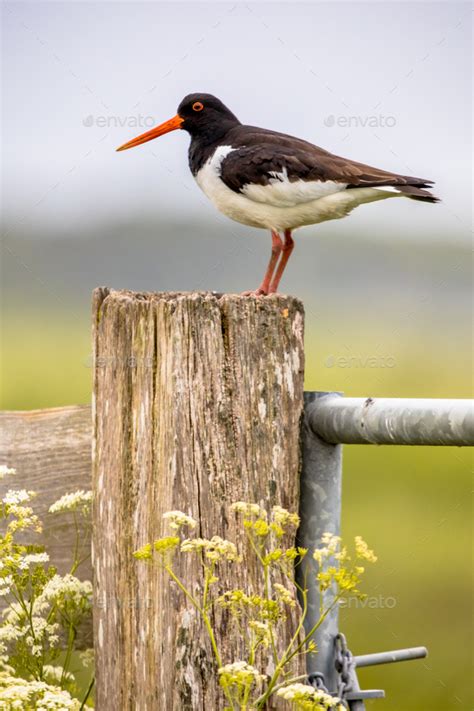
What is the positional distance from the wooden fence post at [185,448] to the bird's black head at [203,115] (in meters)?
2.84

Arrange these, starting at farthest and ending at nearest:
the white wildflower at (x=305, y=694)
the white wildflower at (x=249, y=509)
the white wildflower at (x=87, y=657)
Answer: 1. the white wildflower at (x=87, y=657)
2. the white wildflower at (x=249, y=509)
3. the white wildflower at (x=305, y=694)

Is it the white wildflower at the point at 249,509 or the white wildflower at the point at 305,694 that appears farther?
the white wildflower at the point at 249,509

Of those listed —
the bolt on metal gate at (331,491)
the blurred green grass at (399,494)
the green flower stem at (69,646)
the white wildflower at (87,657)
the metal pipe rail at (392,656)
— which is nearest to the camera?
the bolt on metal gate at (331,491)

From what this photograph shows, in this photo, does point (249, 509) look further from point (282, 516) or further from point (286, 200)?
point (286, 200)

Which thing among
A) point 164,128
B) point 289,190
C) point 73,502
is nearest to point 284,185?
point 289,190

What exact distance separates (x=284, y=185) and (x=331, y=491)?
222 centimetres

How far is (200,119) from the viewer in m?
5.64

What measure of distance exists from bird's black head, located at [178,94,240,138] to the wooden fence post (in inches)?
112

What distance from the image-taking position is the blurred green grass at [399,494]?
10375mm

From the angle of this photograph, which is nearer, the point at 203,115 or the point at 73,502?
the point at 73,502

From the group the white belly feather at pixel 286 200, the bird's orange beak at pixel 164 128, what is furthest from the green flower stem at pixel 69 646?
the bird's orange beak at pixel 164 128

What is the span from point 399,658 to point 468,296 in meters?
27.0

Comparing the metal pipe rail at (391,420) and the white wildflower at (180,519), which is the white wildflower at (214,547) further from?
the metal pipe rail at (391,420)

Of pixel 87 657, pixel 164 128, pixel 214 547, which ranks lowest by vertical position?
pixel 87 657
